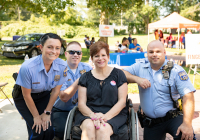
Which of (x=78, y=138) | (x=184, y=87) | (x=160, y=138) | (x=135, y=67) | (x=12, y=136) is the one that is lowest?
(x=12, y=136)

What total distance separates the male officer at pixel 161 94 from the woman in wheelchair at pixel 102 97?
1.07 ft

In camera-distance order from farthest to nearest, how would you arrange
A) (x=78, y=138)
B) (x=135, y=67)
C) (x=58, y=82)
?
(x=135, y=67) → (x=58, y=82) → (x=78, y=138)

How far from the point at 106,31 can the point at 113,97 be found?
290 inches

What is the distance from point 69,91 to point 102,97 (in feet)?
1.76

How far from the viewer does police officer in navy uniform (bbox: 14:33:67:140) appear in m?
2.69

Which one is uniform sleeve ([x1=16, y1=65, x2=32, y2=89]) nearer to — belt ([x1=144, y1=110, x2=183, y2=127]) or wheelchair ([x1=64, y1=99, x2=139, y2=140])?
wheelchair ([x1=64, y1=99, x2=139, y2=140])

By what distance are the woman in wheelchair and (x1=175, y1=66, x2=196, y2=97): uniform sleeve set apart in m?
0.68

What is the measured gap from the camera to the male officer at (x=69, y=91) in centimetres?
307

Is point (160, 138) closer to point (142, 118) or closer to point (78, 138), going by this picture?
point (142, 118)

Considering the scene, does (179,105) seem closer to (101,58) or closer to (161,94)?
(161,94)

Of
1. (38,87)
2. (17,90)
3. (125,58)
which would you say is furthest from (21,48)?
(38,87)

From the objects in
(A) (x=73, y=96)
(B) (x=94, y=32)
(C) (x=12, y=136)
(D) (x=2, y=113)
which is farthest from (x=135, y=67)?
(B) (x=94, y=32)

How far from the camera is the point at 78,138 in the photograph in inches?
99.4

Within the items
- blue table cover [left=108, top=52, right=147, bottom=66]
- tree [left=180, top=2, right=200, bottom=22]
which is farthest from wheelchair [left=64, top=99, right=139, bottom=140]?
tree [left=180, top=2, right=200, bottom=22]
